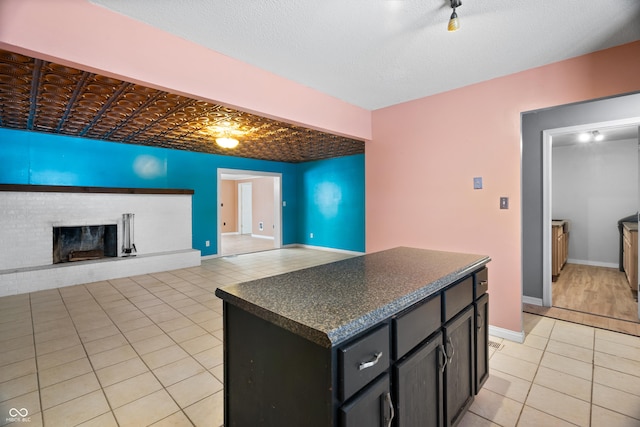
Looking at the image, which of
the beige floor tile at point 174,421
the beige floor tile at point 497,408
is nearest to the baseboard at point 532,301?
the beige floor tile at point 497,408

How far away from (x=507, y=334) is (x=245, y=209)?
959 cm

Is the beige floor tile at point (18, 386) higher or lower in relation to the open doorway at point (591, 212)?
lower

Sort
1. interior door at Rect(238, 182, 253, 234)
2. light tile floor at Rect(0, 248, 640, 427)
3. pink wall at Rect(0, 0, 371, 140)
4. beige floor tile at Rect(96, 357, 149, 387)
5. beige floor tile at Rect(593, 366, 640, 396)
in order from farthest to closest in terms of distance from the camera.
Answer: interior door at Rect(238, 182, 253, 234), beige floor tile at Rect(96, 357, 149, 387), beige floor tile at Rect(593, 366, 640, 396), light tile floor at Rect(0, 248, 640, 427), pink wall at Rect(0, 0, 371, 140)

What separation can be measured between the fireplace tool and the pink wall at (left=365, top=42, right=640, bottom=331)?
4415 mm

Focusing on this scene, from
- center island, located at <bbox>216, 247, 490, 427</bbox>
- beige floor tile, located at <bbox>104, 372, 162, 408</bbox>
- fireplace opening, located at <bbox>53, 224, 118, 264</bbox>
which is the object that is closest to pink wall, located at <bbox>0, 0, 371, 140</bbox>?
center island, located at <bbox>216, 247, 490, 427</bbox>

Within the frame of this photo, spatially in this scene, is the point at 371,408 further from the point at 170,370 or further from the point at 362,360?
the point at 170,370

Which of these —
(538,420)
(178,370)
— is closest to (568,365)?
(538,420)

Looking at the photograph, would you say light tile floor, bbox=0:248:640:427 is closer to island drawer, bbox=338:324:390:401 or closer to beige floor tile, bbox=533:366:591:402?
beige floor tile, bbox=533:366:591:402

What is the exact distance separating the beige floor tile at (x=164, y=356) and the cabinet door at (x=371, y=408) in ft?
6.36

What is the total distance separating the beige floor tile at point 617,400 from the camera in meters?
1.71

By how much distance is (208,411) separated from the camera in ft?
5.73

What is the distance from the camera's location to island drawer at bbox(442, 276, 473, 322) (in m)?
1.42

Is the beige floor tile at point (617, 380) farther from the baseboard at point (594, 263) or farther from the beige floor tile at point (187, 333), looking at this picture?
the baseboard at point (594, 263)

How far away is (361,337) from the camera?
3.10 ft
